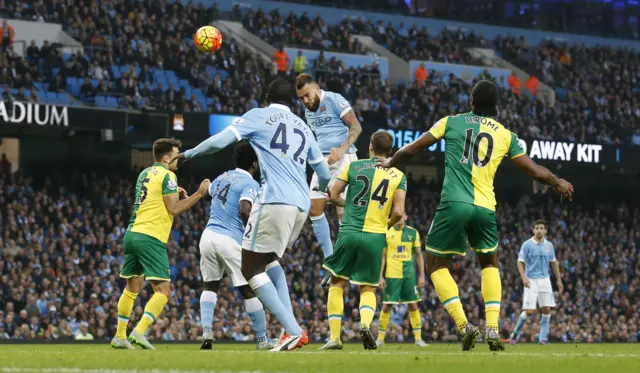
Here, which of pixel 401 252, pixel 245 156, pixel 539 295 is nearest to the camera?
pixel 245 156

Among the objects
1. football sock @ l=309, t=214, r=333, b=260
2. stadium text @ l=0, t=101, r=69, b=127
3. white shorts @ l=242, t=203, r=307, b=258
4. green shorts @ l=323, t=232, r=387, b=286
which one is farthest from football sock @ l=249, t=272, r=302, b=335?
stadium text @ l=0, t=101, r=69, b=127

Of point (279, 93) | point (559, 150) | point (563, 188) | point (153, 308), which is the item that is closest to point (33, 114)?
point (153, 308)

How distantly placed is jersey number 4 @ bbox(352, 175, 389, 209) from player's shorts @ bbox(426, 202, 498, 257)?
66.6 inches

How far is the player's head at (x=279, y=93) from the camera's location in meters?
11.4

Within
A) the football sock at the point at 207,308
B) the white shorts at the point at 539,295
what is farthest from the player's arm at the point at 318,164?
the white shorts at the point at 539,295

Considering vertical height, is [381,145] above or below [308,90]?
below

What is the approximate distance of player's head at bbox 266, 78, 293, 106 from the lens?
11391 millimetres

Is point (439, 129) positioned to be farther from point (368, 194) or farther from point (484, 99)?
point (368, 194)

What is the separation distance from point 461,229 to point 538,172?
0.98 meters

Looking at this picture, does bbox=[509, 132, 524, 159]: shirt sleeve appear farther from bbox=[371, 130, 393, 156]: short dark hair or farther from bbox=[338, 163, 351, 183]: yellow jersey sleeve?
bbox=[338, 163, 351, 183]: yellow jersey sleeve

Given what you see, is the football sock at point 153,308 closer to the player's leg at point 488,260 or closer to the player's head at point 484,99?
the player's leg at point 488,260

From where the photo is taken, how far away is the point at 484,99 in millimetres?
11883

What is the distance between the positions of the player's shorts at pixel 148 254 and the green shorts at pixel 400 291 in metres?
6.41

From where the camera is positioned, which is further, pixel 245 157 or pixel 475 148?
pixel 245 157
